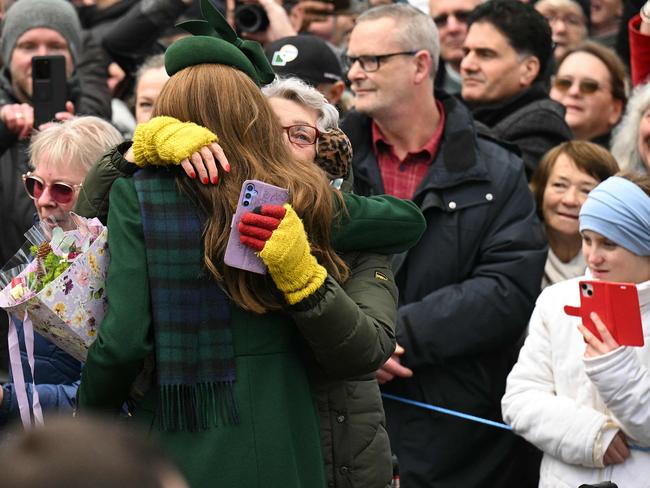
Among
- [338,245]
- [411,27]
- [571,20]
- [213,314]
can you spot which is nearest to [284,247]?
[213,314]


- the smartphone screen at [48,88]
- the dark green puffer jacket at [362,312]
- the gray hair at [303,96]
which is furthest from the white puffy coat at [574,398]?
the smartphone screen at [48,88]

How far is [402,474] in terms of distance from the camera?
17.4 feet

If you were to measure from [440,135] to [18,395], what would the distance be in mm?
2757

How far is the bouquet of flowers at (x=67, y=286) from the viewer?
3344 mm

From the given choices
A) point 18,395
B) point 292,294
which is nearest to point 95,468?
point 292,294

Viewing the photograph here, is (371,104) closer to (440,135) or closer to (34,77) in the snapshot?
(440,135)

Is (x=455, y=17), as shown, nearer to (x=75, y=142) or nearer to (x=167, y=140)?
(x=75, y=142)

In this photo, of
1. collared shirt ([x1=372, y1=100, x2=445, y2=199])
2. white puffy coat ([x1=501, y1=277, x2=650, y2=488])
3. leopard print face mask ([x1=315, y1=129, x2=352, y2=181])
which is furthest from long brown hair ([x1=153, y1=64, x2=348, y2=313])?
collared shirt ([x1=372, y1=100, x2=445, y2=199])

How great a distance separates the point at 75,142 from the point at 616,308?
197 centimetres

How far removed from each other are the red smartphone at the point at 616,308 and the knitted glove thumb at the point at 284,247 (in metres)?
1.33

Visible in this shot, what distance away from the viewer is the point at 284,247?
3.16m

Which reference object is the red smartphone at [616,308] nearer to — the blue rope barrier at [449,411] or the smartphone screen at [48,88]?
the blue rope barrier at [449,411]

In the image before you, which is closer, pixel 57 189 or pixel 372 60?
pixel 57 189

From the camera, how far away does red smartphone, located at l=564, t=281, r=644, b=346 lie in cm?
412
